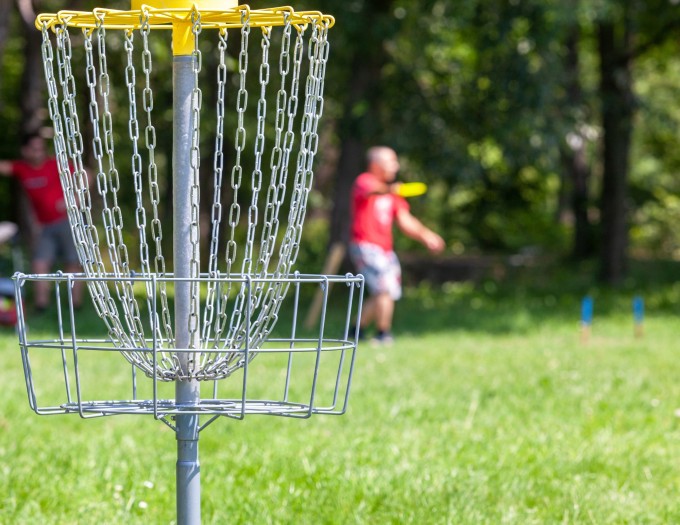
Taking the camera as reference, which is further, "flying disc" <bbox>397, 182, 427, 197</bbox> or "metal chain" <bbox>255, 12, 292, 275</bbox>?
"flying disc" <bbox>397, 182, 427, 197</bbox>

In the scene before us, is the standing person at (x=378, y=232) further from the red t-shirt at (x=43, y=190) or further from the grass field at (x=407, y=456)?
the red t-shirt at (x=43, y=190)

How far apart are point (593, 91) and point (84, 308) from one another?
9201 mm

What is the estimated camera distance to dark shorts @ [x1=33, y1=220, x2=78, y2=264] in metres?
14.1

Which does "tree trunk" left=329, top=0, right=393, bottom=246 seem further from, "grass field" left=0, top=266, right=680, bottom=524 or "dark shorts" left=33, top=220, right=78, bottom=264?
"grass field" left=0, top=266, right=680, bottom=524

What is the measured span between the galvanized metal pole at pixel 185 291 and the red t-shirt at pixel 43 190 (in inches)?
461

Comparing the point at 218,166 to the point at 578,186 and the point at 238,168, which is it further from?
the point at 578,186

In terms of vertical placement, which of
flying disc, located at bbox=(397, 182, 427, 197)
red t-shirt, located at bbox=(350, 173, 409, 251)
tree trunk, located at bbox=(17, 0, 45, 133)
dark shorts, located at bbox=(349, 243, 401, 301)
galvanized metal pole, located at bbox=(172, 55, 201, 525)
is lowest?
tree trunk, located at bbox=(17, 0, 45, 133)

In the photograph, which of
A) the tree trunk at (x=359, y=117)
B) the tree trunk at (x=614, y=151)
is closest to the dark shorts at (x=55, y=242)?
the tree trunk at (x=359, y=117)

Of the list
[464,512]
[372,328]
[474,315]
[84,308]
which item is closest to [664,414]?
[464,512]

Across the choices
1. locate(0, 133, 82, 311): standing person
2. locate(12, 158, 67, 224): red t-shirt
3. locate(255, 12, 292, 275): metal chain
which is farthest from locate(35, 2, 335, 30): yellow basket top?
locate(12, 158, 67, 224): red t-shirt

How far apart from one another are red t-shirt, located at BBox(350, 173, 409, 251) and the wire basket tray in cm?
104

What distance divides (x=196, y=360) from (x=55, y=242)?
38.8ft

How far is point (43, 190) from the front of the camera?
14.2 metres

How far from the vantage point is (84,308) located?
15.4 metres
